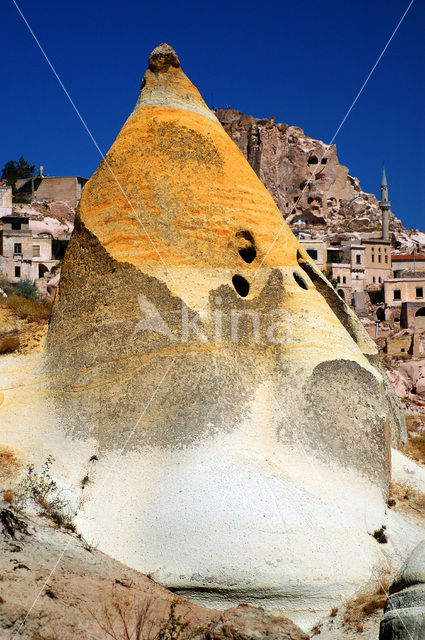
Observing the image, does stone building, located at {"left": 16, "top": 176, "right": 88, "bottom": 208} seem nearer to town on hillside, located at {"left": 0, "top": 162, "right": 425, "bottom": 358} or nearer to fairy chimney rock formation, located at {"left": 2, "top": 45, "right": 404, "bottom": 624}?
town on hillside, located at {"left": 0, "top": 162, "right": 425, "bottom": 358}

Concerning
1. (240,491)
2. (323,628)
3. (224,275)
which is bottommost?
(323,628)

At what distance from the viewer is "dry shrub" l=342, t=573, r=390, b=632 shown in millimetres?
8211

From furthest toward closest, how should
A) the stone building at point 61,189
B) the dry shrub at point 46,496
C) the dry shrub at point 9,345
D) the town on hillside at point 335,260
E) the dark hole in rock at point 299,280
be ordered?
the stone building at point 61,189, the town on hillside at point 335,260, the dry shrub at point 9,345, the dark hole in rock at point 299,280, the dry shrub at point 46,496

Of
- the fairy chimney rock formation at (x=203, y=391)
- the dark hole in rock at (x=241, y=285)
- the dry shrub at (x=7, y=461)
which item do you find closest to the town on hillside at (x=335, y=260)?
the fairy chimney rock formation at (x=203, y=391)

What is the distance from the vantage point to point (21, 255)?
149 feet

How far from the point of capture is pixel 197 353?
36.6ft

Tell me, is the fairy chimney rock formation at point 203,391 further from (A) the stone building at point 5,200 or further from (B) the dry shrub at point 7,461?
(A) the stone building at point 5,200

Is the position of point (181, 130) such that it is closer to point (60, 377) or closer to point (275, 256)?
point (275, 256)

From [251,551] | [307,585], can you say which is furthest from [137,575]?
[307,585]

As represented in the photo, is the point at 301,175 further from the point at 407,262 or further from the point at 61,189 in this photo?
the point at 61,189

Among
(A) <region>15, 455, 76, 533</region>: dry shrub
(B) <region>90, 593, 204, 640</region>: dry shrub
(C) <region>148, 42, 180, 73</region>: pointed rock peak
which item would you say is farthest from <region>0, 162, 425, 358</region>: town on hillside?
(B) <region>90, 593, 204, 640</region>: dry shrub

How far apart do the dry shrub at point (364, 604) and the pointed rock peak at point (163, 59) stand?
10.6 metres

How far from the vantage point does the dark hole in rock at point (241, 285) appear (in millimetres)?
12461

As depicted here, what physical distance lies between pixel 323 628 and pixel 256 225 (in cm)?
689
